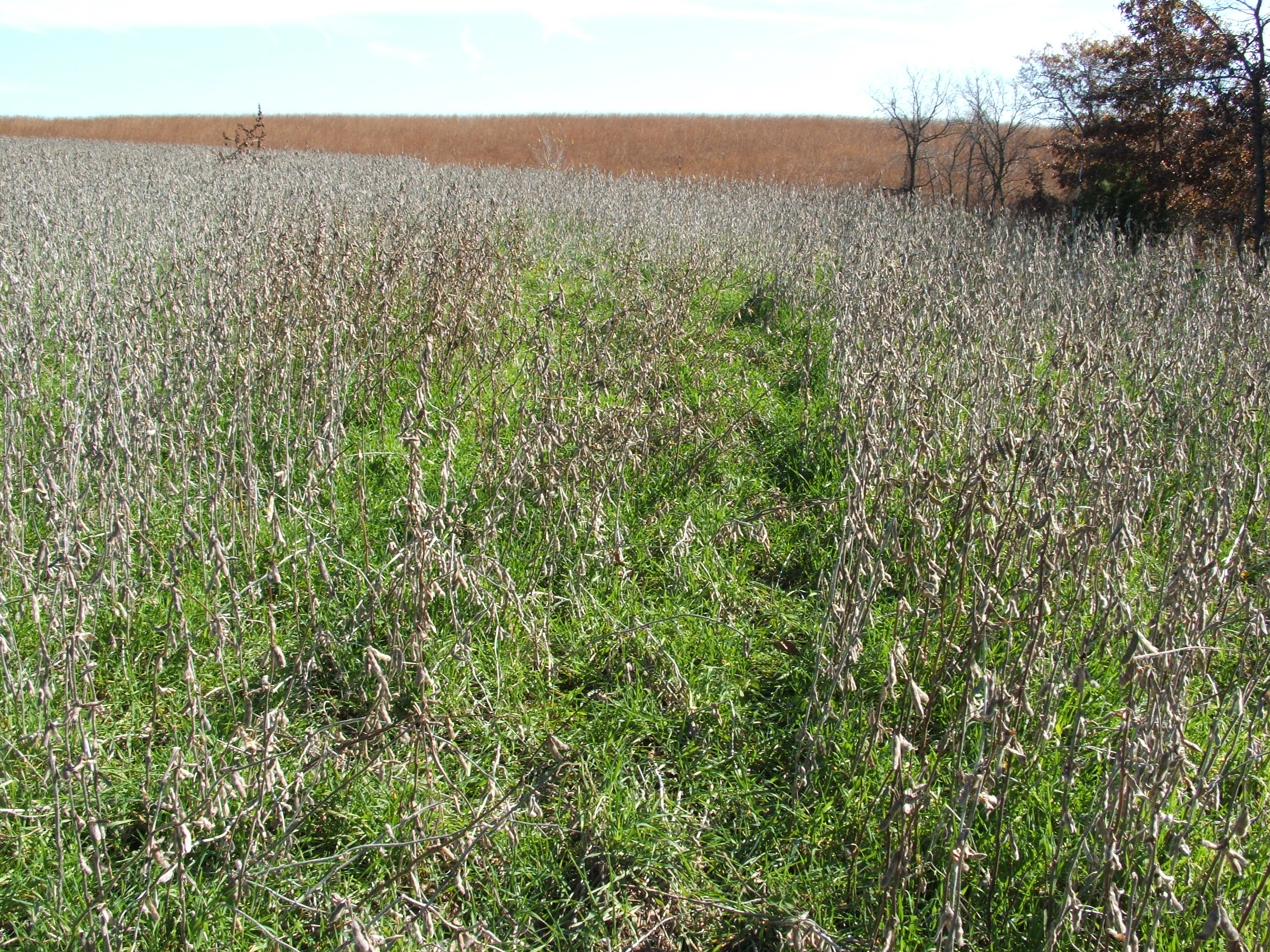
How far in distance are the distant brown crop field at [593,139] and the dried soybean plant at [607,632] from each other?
18.8m

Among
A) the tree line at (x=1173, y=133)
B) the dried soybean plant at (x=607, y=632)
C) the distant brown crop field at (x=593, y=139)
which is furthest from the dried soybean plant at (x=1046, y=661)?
the distant brown crop field at (x=593, y=139)

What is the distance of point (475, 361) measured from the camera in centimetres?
487

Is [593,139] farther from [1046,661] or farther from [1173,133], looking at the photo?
[1046,661]

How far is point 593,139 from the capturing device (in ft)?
107

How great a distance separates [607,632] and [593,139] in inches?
1278

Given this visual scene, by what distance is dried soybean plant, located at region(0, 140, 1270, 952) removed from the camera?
1694mm

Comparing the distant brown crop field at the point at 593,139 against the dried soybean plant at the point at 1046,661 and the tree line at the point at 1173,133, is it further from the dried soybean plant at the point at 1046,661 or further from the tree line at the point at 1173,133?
the dried soybean plant at the point at 1046,661

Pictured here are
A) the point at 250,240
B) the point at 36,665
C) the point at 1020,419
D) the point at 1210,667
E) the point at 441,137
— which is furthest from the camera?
the point at 441,137

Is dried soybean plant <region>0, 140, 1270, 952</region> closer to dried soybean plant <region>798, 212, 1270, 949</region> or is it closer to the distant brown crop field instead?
dried soybean plant <region>798, 212, 1270, 949</region>

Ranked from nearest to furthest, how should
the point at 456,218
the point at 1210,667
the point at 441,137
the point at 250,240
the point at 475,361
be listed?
the point at 1210,667
the point at 475,361
the point at 250,240
the point at 456,218
the point at 441,137

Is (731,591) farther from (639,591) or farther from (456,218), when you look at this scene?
(456,218)

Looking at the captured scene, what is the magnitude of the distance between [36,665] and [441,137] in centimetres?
3361

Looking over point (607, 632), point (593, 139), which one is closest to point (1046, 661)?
point (607, 632)

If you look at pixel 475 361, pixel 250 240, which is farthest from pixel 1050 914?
pixel 250 240
